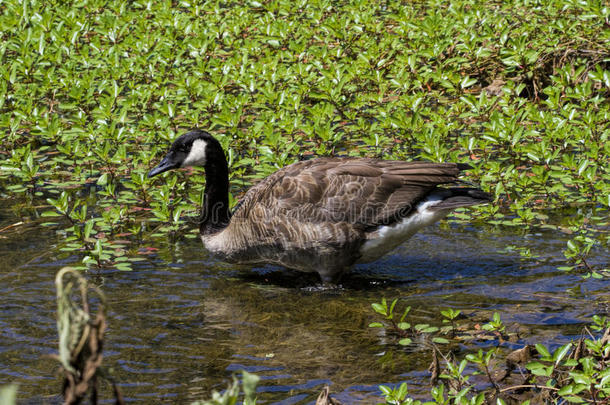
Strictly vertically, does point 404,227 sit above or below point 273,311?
above

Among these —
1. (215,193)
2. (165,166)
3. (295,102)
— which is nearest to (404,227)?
(215,193)

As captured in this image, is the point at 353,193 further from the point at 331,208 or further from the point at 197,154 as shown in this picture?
the point at 197,154

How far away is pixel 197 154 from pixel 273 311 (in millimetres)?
1719

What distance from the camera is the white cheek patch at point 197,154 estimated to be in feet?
23.2

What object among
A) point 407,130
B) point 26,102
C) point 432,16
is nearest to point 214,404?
point 407,130

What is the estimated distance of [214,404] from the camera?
225cm

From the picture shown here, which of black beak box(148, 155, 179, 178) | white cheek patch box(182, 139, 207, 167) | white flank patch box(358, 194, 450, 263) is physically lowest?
white flank patch box(358, 194, 450, 263)

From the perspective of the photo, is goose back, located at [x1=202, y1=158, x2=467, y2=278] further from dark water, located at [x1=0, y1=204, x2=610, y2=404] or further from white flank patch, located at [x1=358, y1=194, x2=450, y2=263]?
dark water, located at [x1=0, y1=204, x2=610, y2=404]

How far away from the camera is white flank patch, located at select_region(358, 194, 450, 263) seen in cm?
645

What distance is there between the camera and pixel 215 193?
282 inches

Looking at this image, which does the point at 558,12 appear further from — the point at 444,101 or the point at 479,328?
the point at 479,328

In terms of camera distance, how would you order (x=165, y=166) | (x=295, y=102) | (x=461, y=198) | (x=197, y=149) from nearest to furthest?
(x=461, y=198)
(x=197, y=149)
(x=165, y=166)
(x=295, y=102)

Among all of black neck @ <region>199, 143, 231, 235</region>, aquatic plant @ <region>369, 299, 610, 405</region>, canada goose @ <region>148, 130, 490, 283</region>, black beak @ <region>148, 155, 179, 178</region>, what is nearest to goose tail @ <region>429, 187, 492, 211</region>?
canada goose @ <region>148, 130, 490, 283</region>

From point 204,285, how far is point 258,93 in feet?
13.5
